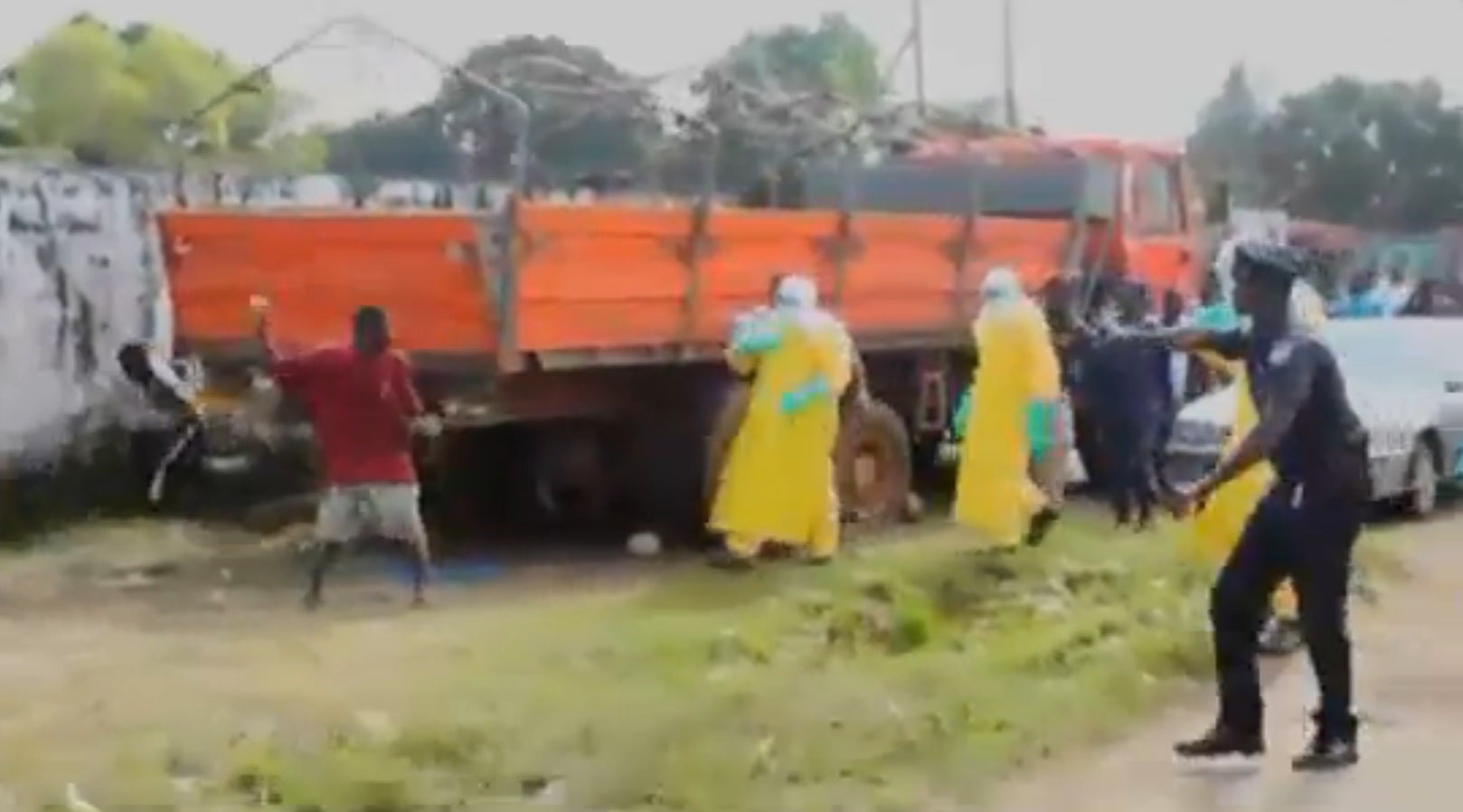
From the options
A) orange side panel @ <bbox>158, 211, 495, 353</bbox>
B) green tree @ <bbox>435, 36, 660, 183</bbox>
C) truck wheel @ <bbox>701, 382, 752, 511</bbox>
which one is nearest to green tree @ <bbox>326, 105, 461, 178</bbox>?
green tree @ <bbox>435, 36, 660, 183</bbox>

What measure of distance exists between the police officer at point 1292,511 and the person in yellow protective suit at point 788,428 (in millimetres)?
4188

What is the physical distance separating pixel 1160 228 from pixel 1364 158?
33732mm

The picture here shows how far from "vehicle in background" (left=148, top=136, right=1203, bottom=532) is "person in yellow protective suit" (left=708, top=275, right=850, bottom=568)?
486 millimetres

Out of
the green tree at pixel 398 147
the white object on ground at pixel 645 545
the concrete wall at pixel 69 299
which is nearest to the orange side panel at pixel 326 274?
the concrete wall at pixel 69 299

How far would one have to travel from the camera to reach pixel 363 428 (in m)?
10.7

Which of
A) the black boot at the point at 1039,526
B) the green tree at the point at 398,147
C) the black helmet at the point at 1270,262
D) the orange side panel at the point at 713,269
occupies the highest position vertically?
the green tree at the point at 398,147

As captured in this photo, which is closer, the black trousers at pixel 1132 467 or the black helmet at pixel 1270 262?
the black helmet at pixel 1270 262

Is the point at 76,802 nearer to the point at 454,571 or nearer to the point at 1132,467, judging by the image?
the point at 454,571

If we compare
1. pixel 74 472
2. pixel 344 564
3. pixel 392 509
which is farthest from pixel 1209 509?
pixel 74 472

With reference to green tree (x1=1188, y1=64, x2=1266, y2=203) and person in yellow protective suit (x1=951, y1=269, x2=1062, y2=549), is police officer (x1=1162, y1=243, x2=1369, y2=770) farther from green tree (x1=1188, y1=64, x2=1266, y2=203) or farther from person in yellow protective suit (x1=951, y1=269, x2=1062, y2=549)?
green tree (x1=1188, y1=64, x2=1266, y2=203)

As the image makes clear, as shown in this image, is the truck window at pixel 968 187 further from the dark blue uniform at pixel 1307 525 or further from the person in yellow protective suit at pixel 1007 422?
the dark blue uniform at pixel 1307 525

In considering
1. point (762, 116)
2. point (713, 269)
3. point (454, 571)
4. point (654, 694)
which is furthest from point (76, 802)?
point (762, 116)

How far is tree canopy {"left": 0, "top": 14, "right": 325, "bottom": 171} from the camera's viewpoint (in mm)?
18672

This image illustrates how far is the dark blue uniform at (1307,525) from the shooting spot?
24.8 feet
